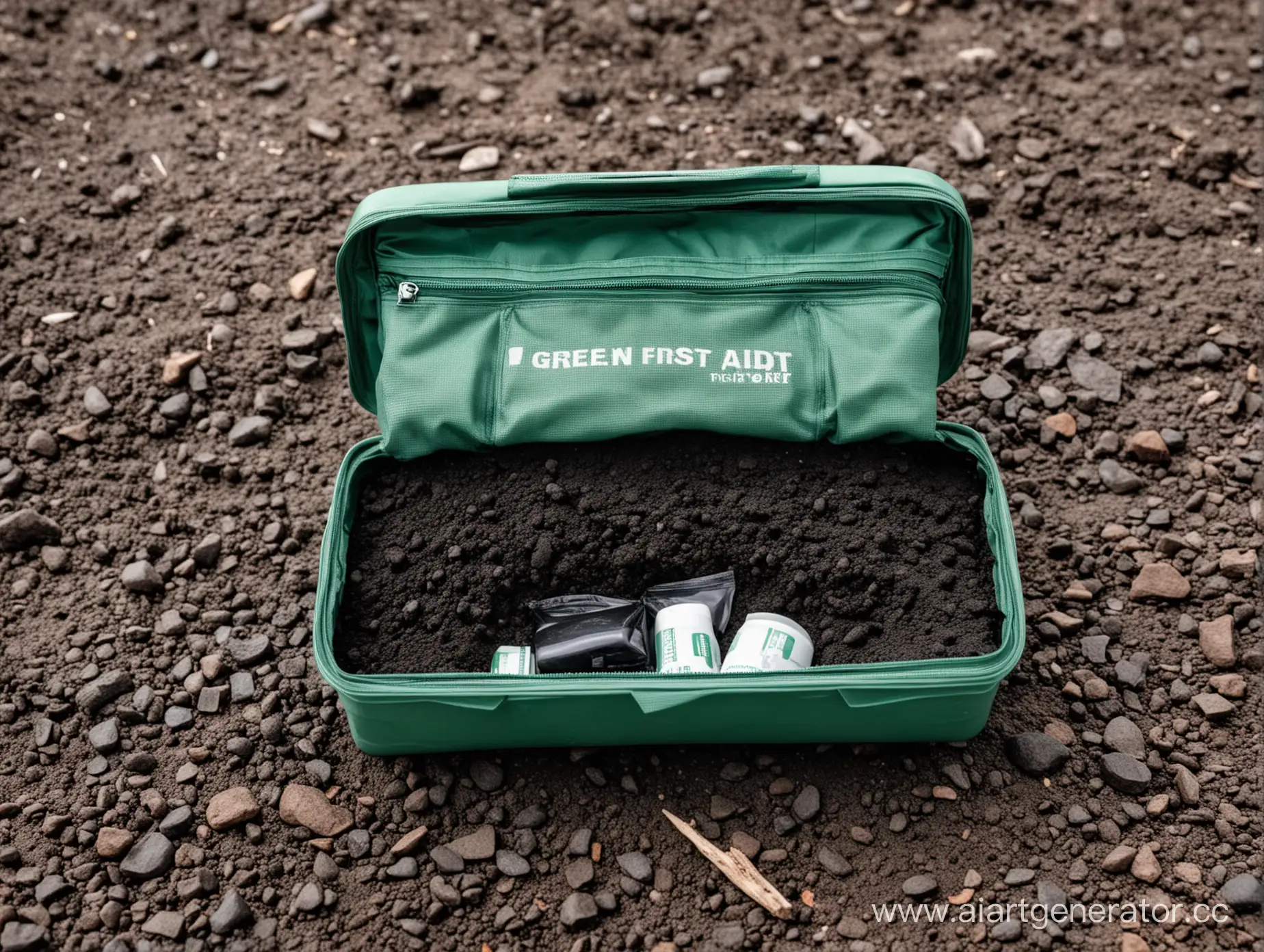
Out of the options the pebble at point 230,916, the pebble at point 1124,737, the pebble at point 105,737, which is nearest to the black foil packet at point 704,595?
the pebble at point 1124,737

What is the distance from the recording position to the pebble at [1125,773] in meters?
2.38

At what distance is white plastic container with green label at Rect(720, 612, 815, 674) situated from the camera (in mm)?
2291

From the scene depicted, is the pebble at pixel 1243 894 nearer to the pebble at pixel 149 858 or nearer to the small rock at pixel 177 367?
the pebble at pixel 149 858

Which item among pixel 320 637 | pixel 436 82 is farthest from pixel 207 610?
pixel 436 82

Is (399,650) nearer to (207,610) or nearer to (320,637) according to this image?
(320,637)

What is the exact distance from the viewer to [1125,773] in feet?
7.84

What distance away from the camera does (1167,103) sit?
12.5ft

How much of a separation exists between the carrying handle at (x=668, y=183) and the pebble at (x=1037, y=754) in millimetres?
1251

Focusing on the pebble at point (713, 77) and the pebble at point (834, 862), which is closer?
the pebble at point (834, 862)

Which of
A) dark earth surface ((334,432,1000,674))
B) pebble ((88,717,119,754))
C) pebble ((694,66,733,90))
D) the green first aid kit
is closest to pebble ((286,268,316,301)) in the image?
the green first aid kit

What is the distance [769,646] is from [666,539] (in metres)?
0.32

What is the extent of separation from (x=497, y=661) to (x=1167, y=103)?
9.79ft

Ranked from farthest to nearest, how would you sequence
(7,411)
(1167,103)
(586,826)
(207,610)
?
(1167,103), (7,411), (207,610), (586,826)

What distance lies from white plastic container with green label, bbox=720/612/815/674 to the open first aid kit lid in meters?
0.41
